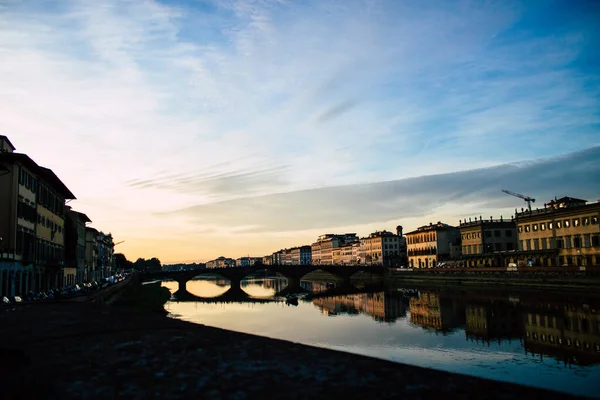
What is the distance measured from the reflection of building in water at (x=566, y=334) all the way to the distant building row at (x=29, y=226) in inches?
1705

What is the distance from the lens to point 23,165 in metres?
48.2

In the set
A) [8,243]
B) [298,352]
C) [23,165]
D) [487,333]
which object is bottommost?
[487,333]

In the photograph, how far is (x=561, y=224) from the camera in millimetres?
84000

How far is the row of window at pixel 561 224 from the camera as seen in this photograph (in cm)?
7719

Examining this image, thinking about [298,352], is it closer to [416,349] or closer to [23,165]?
[416,349]

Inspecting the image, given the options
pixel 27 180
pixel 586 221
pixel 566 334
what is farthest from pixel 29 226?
pixel 586 221

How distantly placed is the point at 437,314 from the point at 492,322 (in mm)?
9116

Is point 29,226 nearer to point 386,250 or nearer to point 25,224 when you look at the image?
point 25,224

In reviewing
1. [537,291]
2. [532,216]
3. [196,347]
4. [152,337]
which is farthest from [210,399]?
[532,216]

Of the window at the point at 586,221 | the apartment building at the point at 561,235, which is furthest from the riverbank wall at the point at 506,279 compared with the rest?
the window at the point at 586,221

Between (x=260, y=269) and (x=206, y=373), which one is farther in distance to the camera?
(x=260, y=269)

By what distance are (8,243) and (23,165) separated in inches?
329

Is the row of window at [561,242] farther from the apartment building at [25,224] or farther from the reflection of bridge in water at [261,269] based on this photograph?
the apartment building at [25,224]

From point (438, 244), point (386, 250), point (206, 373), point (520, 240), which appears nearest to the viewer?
point (206, 373)
